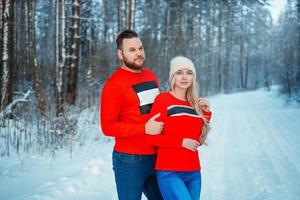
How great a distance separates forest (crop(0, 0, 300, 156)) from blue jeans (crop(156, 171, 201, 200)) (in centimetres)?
469

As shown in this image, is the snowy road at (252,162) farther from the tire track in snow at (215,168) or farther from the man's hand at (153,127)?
the man's hand at (153,127)

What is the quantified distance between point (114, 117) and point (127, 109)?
0.17m

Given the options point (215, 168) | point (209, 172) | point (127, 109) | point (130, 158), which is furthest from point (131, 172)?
point (215, 168)

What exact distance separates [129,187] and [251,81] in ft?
195

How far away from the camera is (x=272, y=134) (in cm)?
995

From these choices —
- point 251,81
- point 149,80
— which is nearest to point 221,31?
point 251,81

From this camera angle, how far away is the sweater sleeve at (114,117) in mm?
2875

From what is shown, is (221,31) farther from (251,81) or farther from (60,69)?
(60,69)

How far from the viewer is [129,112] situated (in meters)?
3.07

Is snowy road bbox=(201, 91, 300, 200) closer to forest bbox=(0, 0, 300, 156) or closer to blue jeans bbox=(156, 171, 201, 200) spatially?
blue jeans bbox=(156, 171, 201, 200)

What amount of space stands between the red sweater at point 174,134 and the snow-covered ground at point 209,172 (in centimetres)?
Answer: 232

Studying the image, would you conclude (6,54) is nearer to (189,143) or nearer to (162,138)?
(162,138)

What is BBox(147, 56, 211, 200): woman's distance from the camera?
9.61 ft

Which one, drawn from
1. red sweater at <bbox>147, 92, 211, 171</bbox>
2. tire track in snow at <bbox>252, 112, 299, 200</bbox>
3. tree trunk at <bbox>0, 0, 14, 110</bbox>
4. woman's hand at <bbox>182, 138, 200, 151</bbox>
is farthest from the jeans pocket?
tree trunk at <bbox>0, 0, 14, 110</bbox>
